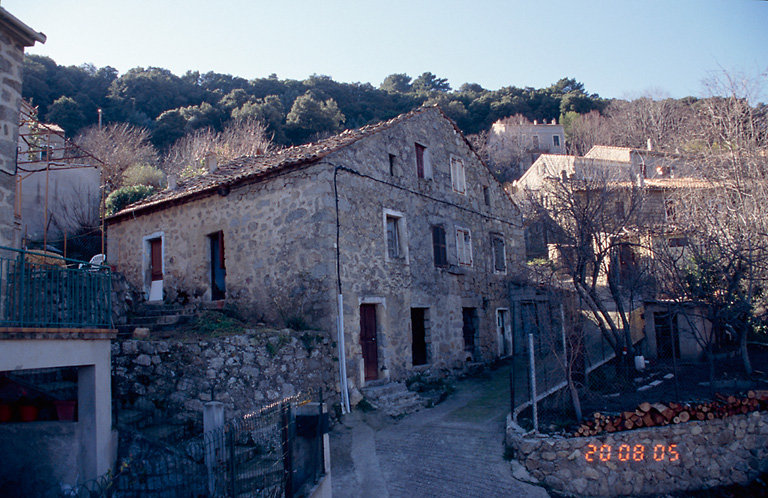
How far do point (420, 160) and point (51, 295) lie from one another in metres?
11.0

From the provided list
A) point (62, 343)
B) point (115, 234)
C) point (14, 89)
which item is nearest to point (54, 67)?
point (115, 234)

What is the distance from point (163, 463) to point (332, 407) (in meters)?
4.31

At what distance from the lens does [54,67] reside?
37.8 metres

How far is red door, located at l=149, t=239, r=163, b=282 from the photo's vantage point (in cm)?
1525

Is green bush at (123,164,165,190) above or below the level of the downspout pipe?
above

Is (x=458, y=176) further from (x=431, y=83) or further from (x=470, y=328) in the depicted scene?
(x=431, y=83)

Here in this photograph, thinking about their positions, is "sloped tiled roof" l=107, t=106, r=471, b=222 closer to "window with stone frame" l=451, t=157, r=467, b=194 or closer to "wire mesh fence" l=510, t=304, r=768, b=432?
"window with stone frame" l=451, t=157, r=467, b=194

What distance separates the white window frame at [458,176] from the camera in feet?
55.6

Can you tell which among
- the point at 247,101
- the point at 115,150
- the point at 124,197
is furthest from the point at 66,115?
the point at 124,197

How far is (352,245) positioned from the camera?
484 inches

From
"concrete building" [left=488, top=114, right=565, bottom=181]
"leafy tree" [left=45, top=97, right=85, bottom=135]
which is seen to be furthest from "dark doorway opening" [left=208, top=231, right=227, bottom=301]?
"concrete building" [left=488, top=114, right=565, bottom=181]

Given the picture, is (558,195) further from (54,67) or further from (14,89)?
(54,67)

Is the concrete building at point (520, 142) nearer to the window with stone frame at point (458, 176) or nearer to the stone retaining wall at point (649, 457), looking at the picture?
the window with stone frame at point (458, 176)

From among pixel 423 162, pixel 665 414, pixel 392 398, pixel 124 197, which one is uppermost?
pixel 124 197
